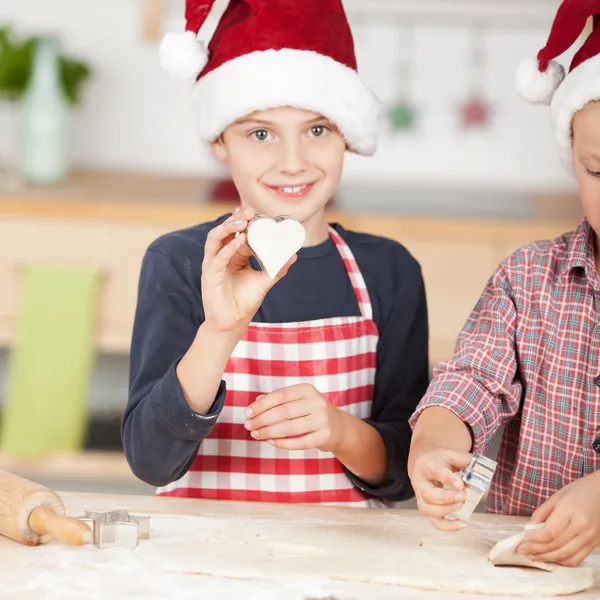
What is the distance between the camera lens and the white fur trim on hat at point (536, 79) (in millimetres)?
1147

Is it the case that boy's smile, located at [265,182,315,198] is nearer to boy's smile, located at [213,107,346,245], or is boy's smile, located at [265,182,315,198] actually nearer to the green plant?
boy's smile, located at [213,107,346,245]

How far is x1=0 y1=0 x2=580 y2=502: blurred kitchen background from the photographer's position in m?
2.39

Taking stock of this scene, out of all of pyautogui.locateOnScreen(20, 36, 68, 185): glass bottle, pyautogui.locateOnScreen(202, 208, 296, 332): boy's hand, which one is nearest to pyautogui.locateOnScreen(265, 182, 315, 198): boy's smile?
pyautogui.locateOnScreen(202, 208, 296, 332): boy's hand

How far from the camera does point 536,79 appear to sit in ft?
3.77

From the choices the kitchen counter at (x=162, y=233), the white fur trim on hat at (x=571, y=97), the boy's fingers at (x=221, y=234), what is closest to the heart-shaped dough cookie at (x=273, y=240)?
the boy's fingers at (x=221, y=234)

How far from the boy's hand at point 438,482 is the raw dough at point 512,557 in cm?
4

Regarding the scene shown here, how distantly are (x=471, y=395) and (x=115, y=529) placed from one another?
42 centimetres

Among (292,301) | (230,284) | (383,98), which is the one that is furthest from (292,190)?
(383,98)

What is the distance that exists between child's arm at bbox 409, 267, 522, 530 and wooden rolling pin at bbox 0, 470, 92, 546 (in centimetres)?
31

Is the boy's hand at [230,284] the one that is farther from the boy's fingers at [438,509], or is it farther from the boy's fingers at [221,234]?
the boy's fingers at [438,509]

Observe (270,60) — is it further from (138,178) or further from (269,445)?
(138,178)

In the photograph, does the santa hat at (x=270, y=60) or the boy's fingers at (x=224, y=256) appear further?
the santa hat at (x=270, y=60)

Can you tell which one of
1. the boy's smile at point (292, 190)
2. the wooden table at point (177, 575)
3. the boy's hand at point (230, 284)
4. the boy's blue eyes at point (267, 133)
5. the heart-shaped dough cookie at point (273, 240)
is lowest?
the wooden table at point (177, 575)

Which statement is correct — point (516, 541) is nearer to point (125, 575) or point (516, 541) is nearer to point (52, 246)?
point (125, 575)
